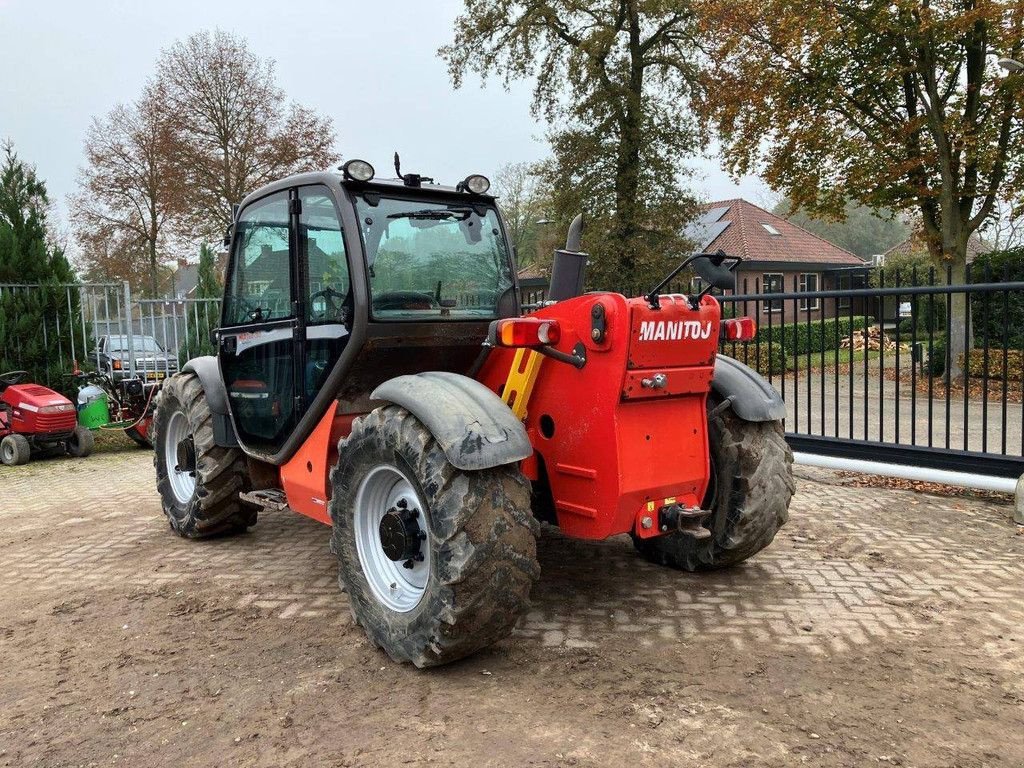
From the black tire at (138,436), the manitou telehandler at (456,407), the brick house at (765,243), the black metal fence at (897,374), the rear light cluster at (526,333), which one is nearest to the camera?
the manitou telehandler at (456,407)

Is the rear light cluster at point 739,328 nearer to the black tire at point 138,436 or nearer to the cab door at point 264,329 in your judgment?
the cab door at point 264,329

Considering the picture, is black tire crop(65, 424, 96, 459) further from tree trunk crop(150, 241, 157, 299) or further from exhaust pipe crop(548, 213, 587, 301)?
tree trunk crop(150, 241, 157, 299)

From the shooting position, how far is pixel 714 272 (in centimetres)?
332

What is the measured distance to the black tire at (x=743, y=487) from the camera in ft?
13.4

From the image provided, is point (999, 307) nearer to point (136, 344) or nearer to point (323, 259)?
point (323, 259)

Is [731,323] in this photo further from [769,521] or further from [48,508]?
[48,508]

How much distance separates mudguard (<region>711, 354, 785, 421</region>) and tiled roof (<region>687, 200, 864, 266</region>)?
30.1m

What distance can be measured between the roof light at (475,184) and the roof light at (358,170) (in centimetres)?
61

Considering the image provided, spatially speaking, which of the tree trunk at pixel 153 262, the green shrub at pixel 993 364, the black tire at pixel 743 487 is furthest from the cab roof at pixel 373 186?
the tree trunk at pixel 153 262

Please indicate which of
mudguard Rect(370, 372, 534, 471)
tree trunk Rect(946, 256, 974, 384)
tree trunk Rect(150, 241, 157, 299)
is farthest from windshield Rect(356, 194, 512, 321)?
tree trunk Rect(150, 241, 157, 299)

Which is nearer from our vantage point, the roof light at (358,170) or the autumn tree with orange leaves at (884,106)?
the roof light at (358,170)

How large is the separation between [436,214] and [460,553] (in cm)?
195

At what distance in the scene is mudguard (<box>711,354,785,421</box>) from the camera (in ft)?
13.6

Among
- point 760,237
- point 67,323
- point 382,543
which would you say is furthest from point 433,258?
point 760,237
